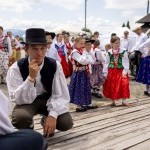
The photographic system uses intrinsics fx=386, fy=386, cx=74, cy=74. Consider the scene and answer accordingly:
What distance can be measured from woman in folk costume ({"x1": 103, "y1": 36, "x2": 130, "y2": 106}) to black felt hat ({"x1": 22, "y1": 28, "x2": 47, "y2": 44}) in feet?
9.31

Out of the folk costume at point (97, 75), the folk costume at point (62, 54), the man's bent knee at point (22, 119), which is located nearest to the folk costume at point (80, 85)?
the folk costume at point (97, 75)

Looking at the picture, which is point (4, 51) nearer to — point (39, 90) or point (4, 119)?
point (39, 90)

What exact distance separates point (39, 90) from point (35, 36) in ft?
2.03

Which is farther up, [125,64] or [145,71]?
[125,64]

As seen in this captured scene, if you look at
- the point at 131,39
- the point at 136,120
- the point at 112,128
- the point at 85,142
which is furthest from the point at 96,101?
the point at 131,39

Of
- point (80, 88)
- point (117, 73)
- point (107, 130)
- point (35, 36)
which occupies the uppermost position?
point (35, 36)

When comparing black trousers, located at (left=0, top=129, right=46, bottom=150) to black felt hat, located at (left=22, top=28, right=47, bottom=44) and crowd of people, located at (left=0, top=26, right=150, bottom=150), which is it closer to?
crowd of people, located at (left=0, top=26, right=150, bottom=150)

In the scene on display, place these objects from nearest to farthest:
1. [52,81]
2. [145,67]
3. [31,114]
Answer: [31,114]
[52,81]
[145,67]

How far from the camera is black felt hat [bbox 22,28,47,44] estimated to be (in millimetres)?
3877

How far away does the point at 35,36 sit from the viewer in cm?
390

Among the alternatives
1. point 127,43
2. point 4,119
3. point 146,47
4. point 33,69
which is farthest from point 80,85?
point 127,43

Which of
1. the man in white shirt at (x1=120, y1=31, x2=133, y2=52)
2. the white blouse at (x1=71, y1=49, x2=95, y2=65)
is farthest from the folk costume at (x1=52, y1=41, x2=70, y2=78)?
the white blouse at (x1=71, y1=49, x2=95, y2=65)

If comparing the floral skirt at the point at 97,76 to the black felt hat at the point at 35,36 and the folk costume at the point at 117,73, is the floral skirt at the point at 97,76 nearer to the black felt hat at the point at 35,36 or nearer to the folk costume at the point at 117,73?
the folk costume at the point at 117,73

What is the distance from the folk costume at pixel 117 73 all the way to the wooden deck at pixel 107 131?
44 cm
